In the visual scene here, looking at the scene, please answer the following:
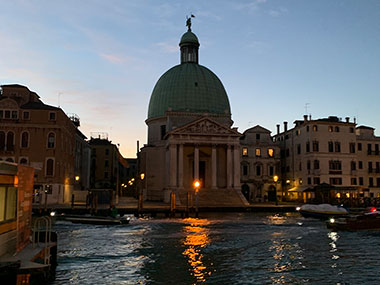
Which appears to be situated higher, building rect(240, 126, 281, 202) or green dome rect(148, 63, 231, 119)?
green dome rect(148, 63, 231, 119)

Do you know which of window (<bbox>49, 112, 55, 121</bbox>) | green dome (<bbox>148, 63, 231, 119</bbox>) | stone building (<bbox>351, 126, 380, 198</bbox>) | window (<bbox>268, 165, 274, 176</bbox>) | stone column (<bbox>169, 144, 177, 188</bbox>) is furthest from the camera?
window (<bbox>268, 165, 274, 176</bbox>)

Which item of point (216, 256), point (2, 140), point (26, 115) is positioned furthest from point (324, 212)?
point (2, 140)

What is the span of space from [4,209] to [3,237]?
34.7 inches

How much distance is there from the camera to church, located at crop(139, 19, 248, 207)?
59.3m

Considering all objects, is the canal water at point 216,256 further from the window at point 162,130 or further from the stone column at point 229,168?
the window at point 162,130

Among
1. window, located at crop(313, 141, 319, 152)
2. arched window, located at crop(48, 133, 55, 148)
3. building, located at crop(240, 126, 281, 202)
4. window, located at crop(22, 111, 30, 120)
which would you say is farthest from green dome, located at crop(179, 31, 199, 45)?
window, located at crop(22, 111, 30, 120)

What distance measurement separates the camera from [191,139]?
195 ft

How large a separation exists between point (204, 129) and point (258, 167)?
1649cm

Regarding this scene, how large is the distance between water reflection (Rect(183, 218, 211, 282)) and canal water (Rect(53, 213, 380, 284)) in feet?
0.13

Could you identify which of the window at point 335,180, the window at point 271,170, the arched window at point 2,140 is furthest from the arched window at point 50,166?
the window at point 335,180

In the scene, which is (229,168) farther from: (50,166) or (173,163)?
(50,166)

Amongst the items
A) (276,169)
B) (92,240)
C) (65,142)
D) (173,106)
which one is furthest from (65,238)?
(276,169)

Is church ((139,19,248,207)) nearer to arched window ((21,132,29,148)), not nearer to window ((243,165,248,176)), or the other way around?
window ((243,165,248,176))

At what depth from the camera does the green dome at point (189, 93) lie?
69.7 m
